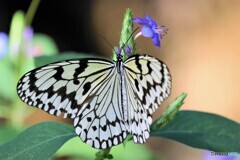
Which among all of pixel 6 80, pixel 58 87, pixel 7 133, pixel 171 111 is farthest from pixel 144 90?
pixel 6 80

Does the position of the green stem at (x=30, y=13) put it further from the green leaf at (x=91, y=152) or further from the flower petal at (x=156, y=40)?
the flower petal at (x=156, y=40)

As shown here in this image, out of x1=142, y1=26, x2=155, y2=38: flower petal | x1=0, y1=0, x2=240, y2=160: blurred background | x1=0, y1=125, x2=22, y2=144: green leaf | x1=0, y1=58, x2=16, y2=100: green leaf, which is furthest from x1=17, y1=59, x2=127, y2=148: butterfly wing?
x1=0, y1=0, x2=240, y2=160: blurred background

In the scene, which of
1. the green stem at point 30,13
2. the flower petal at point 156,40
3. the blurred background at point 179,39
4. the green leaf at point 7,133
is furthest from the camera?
the blurred background at point 179,39

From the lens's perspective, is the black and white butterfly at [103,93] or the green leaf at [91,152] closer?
the black and white butterfly at [103,93]

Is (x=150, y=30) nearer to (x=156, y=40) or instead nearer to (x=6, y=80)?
(x=156, y=40)

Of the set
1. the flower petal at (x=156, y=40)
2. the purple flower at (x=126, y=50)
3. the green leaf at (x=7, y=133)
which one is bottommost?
the green leaf at (x=7, y=133)

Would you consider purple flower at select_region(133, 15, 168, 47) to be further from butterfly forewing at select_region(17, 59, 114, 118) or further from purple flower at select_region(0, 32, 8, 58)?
purple flower at select_region(0, 32, 8, 58)

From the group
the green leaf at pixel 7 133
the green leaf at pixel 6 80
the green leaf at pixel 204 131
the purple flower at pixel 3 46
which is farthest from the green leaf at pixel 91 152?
the green leaf at pixel 204 131

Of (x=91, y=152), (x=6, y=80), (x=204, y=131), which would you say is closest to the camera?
(x=204, y=131)
